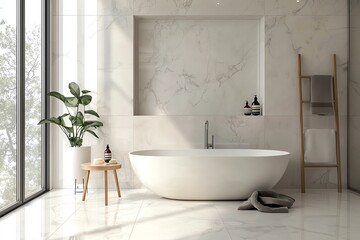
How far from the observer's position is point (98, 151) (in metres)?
5.96

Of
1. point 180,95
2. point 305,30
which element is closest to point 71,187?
point 180,95

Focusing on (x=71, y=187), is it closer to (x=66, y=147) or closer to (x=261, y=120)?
(x=66, y=147)

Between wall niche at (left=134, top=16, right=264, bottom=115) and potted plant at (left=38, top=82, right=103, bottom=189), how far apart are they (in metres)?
0.78

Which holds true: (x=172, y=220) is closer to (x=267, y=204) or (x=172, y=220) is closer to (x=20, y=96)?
(x=267, y=204)

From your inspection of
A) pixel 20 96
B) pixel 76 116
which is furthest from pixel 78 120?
pixel 20 96

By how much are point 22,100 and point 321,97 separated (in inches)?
141

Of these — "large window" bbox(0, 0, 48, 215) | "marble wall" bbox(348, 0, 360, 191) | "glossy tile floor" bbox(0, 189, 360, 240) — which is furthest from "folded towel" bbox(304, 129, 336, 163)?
"large window" bbox(0, 0, 48, 215)

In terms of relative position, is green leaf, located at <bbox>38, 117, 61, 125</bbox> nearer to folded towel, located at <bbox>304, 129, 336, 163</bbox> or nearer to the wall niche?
the wall niche

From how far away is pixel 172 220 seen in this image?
4.13 meters

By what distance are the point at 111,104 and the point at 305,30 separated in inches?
106

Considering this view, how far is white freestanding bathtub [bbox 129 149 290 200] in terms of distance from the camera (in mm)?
4824

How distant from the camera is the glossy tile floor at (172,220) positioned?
3613 mm

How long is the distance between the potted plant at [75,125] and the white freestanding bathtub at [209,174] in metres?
0.78

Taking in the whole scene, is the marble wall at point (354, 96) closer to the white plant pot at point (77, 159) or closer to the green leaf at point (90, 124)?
the green leaf at point (90, 124)
